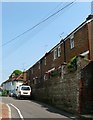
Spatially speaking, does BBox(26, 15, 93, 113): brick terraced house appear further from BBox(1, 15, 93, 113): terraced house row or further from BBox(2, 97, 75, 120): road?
BBox(2, 97, 75, 120): road

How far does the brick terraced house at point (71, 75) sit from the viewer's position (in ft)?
75.3

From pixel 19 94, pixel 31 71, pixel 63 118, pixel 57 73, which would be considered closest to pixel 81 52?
pixel 57 73

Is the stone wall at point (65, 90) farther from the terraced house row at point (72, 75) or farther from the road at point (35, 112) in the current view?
the road at point (35, 112)

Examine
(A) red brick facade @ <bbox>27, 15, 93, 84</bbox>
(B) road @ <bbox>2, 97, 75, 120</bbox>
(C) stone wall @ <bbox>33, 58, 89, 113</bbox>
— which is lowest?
(B) road @ <bbox>2, 97, 75, 120</bbox>

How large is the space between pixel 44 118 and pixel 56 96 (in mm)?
10367

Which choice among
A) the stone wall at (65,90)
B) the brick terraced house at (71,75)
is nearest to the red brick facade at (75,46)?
the brick terraced house at (71,75)

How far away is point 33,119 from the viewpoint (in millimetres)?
19125

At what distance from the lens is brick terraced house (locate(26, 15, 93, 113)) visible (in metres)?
22.9

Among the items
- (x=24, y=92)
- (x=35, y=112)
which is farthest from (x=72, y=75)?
(x=24, y=92)

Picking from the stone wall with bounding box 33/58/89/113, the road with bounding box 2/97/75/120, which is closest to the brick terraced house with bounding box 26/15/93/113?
the stone wall with bounding box 33/58/89/113

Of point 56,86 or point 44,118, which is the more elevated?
point 56,86

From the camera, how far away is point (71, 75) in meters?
25.0

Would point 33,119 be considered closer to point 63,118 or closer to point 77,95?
point 63,118

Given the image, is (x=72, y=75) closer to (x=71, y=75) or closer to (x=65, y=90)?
(x=71, y=75)
